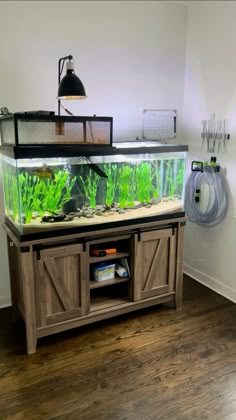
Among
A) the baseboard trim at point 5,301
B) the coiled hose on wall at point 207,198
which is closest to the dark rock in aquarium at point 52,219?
the baseboard trim at point 5,301

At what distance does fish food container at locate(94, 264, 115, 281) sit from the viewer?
256cm

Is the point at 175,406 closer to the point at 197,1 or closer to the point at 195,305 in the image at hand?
the point at 195,305

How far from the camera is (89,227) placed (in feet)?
7.77

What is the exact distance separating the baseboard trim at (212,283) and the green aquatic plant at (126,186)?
1206 mm

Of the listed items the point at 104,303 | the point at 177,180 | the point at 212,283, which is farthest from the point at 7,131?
the point at 212,283

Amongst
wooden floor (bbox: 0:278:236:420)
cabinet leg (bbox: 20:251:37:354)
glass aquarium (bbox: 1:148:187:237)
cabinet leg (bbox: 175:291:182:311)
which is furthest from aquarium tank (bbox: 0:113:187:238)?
wooden floor (bbox: 0:278:236:420)

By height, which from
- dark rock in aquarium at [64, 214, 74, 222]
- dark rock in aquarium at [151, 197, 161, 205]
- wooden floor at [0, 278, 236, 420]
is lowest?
wooden floor at [0, 278, 236, 420]

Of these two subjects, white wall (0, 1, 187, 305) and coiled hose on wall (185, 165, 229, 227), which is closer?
white wall (0, 1, 187, 305)

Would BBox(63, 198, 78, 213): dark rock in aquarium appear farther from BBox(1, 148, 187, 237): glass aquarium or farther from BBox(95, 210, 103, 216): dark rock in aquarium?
BBox(95, 210, 103, 216): dark rock in aquarium

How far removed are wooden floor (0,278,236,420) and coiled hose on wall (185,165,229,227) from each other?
0.82m

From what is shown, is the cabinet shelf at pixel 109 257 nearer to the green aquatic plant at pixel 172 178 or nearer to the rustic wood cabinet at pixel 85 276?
the rustic wood cabinet at pixel 85 276

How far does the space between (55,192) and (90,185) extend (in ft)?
0.89

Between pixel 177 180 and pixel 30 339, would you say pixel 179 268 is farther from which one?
pixel 30 339

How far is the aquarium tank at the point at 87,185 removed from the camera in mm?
2186
